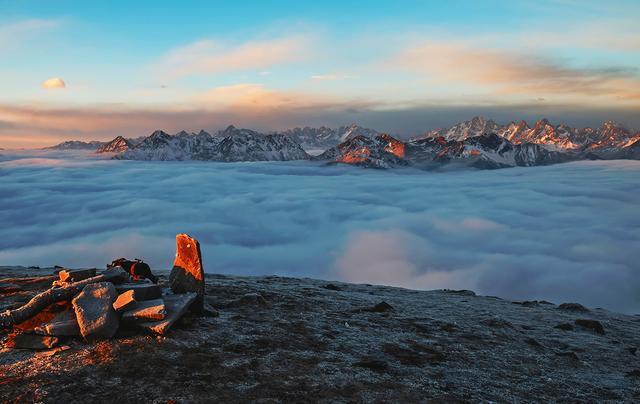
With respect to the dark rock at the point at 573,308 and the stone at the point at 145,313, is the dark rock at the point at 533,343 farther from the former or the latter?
the dark rock at the point at 573,308

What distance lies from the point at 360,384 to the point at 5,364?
39.5 feet

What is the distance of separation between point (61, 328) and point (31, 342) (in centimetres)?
110

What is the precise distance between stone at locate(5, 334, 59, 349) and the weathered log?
1.36 m

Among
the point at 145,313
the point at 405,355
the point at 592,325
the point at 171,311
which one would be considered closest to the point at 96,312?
the point at 145,313

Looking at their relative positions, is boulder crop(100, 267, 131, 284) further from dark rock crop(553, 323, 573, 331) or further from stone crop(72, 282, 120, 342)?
dark rock crop(553, 323, 573, 331)

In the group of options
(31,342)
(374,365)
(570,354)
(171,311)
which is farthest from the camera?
(570,354)

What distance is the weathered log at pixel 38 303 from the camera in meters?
18.6

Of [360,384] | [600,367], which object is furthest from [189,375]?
[600,367]

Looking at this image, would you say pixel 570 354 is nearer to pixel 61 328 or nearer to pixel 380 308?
pixel 380 308

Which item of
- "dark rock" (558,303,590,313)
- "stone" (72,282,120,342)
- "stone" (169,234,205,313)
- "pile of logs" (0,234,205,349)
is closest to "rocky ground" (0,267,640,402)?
"stone" (72,282,120,342)

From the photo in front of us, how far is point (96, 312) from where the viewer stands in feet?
57.9

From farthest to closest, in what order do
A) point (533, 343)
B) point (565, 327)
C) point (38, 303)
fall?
1. point (565, 327)
2. point (533, 343)
3. point (38, 303)

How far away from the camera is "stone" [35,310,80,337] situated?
1727 centimetres

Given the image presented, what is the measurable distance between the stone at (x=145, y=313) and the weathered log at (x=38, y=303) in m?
2.91
